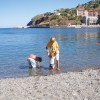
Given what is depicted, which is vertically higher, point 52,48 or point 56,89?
point 52,48

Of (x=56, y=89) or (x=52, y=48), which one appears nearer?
(x=56, y=89)

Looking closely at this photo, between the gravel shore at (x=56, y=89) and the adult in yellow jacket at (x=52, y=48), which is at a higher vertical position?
the adult in yellow jacket at (x=52, y=48)

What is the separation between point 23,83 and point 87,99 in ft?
13.9

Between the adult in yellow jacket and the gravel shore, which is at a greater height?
the adult in yellow jacket

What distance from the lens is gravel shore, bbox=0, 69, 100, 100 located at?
1149cm

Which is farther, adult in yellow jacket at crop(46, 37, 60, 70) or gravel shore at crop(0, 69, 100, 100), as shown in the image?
adult in yellow jacket at crop(46, 37, 60, 70)

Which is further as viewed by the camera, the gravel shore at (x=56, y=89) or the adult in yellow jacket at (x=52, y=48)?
the adult in yellow jacket at (x=52, y=48)

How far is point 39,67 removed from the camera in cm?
2294

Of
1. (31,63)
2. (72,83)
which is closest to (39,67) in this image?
(31,63)

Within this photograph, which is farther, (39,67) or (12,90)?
(39,67)

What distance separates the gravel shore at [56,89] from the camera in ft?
37.7

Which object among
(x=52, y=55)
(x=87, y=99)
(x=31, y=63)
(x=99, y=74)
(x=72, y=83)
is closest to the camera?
(x=87, y=99)

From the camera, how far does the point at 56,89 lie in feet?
41.6

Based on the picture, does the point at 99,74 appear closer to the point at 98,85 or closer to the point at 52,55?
the point at 98,85
